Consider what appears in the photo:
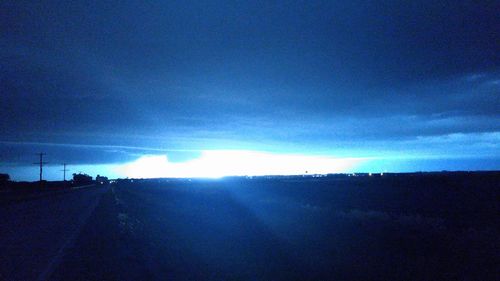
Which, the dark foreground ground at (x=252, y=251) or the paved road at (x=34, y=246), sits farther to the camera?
the dark foreground ground at (x=252, y=251)

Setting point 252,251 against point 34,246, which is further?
point 34,246

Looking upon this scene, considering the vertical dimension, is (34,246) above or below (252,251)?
above

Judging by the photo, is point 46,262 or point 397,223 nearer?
point 46,262

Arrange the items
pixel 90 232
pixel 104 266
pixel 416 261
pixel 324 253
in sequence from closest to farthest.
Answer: pixel 104 266
pixel 416 261
pixel 324 253
pixel 90 232

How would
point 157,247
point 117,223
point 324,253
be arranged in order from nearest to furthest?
point 324,253 → point 157,247 → point 117,223

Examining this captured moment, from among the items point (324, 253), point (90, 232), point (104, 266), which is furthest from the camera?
point (90, 232)

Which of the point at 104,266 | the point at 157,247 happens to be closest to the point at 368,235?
the point at 157,247

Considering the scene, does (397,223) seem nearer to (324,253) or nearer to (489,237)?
(489,237)

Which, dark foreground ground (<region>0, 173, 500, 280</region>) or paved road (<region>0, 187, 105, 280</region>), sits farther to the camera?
dark foreground ground (<region>0, 173, 500, 280</region>)

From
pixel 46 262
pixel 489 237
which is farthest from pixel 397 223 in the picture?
pixel 46 262

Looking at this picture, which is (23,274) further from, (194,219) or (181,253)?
(194,219)
